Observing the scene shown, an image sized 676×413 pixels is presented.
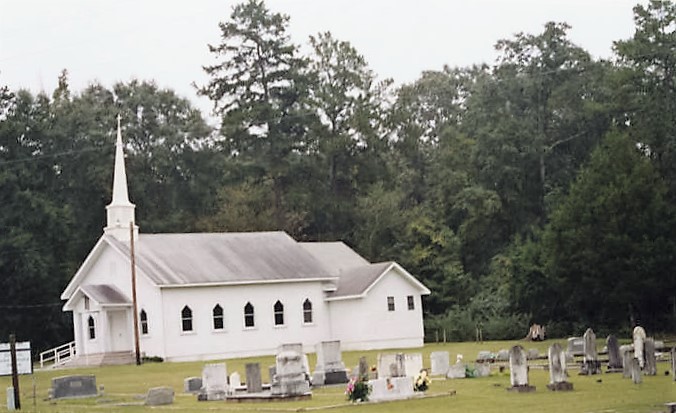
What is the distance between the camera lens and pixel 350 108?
8212 cm

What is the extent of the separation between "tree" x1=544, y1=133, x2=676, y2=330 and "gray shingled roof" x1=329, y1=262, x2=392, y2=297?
30.6 ft

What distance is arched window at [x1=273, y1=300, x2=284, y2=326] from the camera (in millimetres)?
61031

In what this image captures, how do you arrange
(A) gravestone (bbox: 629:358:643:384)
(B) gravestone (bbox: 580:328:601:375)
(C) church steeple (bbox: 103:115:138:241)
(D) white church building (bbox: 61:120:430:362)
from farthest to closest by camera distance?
(C) church steeple (bbox: 103:115:138:241)
(D) white church building (bbox: 61:120:430:362)
(B) gravestone (bbox: 580:328:601:375)
(A) gravestone (bbox: 629:358:643:384)

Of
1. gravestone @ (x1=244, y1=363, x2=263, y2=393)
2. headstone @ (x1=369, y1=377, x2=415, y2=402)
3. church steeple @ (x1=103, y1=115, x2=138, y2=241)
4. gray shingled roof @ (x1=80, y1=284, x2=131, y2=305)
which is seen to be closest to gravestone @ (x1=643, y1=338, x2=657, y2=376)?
headstone @ (x1=369, y1=377, x2=415, y2=402)

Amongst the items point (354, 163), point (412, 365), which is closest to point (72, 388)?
point (412, 365)

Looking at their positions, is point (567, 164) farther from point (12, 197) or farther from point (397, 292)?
point (12, 197)

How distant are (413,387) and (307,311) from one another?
110 ft

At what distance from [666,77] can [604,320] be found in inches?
665

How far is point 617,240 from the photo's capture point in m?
51.1

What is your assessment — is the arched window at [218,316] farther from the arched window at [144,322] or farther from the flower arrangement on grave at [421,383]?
the flower arrangement on grave at [421,383]

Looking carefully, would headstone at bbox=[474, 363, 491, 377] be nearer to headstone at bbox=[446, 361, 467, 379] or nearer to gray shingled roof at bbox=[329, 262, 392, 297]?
headstone at bbox=[446, 361, 467, 379]

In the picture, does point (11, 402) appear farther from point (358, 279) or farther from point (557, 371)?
point (358, 279)

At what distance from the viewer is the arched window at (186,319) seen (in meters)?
57.5

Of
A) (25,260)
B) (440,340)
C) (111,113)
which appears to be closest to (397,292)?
(440,340)
